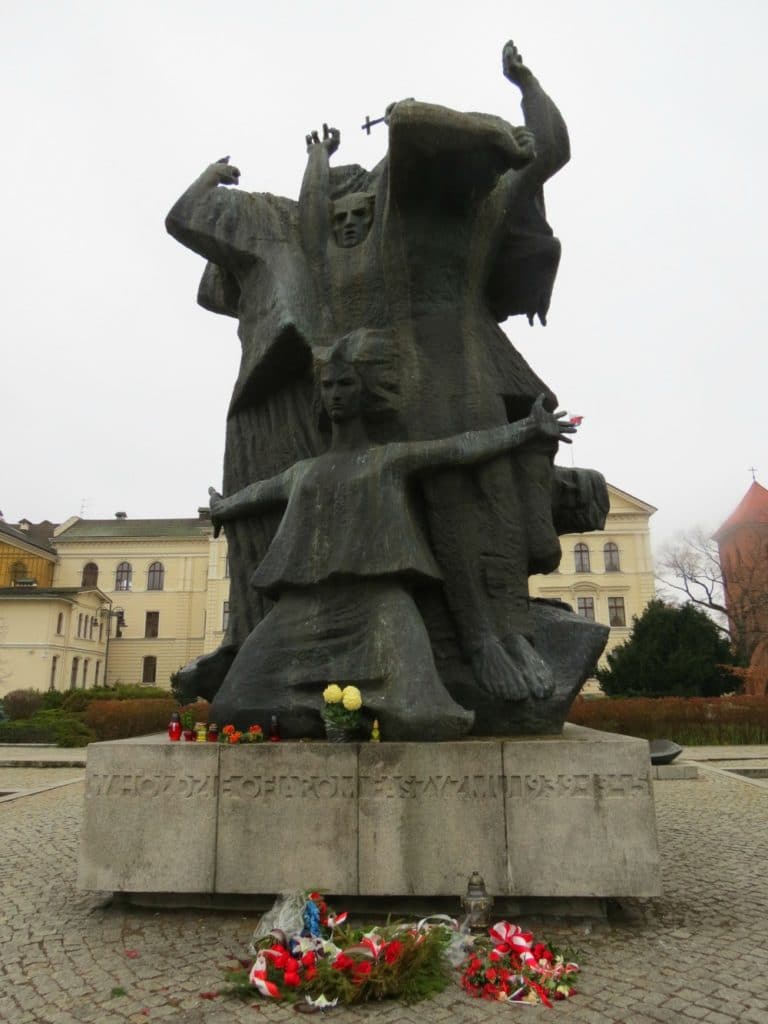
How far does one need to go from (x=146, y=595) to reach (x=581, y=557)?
1174 inches

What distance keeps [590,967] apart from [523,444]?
3341 millimetres

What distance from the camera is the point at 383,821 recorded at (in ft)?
14.2

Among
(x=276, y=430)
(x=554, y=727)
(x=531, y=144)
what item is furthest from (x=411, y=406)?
(x=554, y=727)

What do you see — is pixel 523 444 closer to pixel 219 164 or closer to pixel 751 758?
pixel 219 164

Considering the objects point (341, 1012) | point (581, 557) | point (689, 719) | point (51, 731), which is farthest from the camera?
Result: point (581, 557)

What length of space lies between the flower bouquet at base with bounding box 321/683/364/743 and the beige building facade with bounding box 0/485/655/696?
40.6 metres

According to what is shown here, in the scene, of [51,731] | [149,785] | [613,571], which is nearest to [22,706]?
[51,731]

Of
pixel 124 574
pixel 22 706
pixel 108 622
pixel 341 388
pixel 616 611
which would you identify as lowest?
pixel 22 706

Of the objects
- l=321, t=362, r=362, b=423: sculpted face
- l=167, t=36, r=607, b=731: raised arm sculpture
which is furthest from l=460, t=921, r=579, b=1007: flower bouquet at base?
l=321, t=362, r=362, b=423: sculpted face

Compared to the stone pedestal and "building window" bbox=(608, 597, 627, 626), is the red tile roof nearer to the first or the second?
"building window" bbox=(608, 597, 627, 626)

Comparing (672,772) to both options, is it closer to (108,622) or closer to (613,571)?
(613,571)

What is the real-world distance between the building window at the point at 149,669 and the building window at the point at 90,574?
670 centimetres

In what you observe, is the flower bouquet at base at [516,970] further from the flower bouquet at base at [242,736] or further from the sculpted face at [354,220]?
the sculpted face at [354,220]

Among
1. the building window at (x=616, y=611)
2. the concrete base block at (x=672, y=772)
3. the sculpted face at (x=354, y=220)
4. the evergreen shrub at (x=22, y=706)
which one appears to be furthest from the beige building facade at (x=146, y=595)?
the sculpted face at (x=354, y=220)
